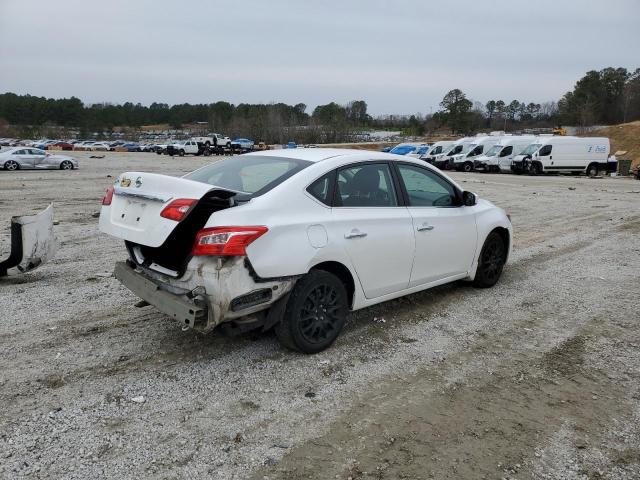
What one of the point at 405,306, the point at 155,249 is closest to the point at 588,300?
the point at 405,306

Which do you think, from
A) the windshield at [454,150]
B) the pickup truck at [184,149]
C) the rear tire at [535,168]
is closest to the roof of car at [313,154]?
the rear tire at [535,168]

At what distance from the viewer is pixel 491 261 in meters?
6.21

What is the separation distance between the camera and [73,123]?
141m

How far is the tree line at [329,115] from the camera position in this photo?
346ft

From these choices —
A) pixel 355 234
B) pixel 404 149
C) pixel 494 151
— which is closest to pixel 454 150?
pixel 494 151

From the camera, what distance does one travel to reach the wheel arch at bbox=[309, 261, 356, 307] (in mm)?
4211

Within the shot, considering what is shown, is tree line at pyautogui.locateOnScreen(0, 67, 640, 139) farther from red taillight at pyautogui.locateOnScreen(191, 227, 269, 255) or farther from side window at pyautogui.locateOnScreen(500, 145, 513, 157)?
red taillight at pyautogui.locateOnScreen(191, 227, 269, 255)

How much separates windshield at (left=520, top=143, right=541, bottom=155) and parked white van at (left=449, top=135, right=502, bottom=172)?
3586 millimetres

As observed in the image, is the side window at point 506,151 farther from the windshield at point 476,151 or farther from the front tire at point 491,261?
the front tire at point 491,261

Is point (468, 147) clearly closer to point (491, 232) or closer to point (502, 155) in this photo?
point (502, 155)

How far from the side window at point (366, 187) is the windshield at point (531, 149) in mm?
31747

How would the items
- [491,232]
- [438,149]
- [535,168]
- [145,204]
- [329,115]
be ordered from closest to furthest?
[145,204] → [491,232] → [535,168] → [438,149] → [329,115]

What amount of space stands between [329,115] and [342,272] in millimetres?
138010

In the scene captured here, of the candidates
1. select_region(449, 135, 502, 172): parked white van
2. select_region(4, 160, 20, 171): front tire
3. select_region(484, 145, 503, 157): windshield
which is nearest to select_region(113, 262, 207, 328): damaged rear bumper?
select_region(4, 160, 20, 171): front tire
